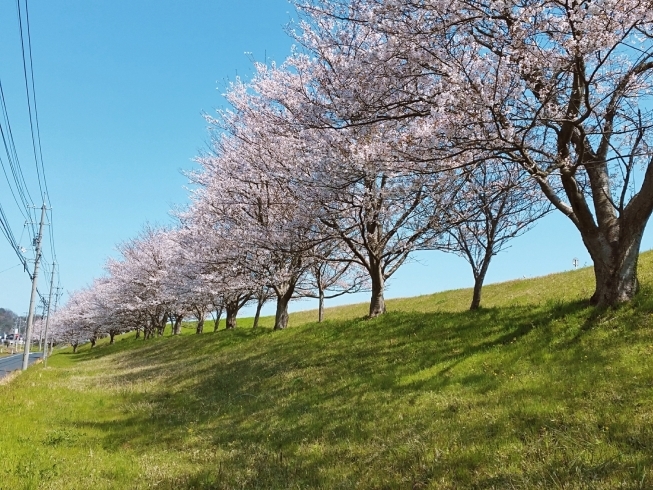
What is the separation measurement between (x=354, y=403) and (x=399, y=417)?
5.34 ft

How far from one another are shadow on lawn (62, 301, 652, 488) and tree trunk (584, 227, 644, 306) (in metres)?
0.73

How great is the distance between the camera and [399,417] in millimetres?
8539

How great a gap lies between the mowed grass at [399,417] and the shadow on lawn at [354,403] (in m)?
0.04

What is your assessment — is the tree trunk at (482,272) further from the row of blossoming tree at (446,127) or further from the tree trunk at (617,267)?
the tree trunk at (617,267)

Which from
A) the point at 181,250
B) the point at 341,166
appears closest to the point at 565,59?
the point at 341,166

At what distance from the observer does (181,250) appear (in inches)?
1284

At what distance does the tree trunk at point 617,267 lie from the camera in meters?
11.1

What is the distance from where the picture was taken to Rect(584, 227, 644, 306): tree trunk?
11.1m

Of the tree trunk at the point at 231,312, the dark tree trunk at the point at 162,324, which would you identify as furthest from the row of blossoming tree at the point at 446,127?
the dark tree trunk at the point at 162,324

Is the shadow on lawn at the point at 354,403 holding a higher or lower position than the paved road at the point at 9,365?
higher

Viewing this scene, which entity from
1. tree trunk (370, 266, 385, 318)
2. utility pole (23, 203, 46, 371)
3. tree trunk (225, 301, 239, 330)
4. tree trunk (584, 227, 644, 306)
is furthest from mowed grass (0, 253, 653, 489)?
tree trunk (225, 301, 239, 330)

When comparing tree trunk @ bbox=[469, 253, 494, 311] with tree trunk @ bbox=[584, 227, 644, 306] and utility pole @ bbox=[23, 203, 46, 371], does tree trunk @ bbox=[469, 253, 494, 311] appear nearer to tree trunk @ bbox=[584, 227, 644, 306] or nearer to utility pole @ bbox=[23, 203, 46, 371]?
tree trunk @ bbox=[584, 227, 644, 306]

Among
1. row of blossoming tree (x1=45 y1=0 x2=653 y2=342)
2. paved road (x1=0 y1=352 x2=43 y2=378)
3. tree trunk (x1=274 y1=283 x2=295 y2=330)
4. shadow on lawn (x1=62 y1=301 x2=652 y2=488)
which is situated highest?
row of blossoming tree (x1=45 y1=0 x2=653 y2=342)

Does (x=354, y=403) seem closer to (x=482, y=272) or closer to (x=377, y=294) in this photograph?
(x=482, y=272)
